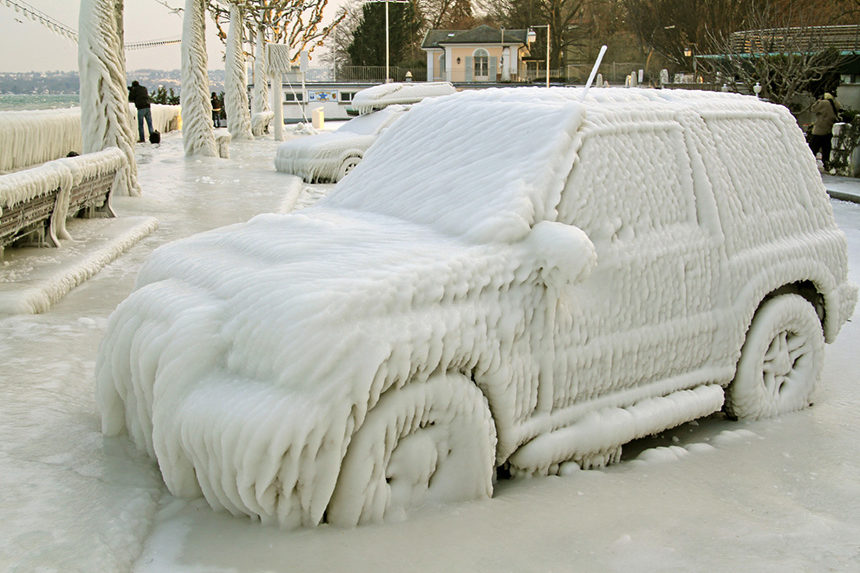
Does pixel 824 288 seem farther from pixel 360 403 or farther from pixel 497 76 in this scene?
pixel 497 76

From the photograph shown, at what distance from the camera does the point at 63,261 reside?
6555mm

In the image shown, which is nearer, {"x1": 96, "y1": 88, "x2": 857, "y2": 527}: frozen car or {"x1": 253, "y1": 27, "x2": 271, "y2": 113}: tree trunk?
{"x1": 96, "y1": 88, "x2": 857, "y2": 527}: frozen car

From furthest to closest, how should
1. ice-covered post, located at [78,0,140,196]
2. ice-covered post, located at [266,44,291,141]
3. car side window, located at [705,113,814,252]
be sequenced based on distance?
1. ice-covered post, located at [266,44,291,141]
2. ice-covered post, located at [78,0,140,196]
3. car side window, located at [705,113,814,252]

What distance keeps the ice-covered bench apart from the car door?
4164mm

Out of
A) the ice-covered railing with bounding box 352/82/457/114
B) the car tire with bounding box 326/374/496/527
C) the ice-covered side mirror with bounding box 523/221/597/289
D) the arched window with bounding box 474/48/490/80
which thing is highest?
the arched window with bounding box 474/48/490/80

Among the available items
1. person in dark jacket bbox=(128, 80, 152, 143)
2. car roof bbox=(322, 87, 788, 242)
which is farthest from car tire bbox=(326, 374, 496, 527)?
person in dark jacket bbox=(128, 80, 152, 143)

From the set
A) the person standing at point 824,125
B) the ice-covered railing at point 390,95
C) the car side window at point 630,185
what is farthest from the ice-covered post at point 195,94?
the car side window at point 630,185

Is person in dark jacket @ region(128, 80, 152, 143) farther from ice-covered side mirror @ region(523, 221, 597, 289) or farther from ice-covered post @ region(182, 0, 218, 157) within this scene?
ice-covered side mirror @ region(523, 221, 597, 289)

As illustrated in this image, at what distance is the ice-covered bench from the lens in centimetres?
593

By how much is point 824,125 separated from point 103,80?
46.9ft

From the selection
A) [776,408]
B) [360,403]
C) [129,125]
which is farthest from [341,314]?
[129,125]

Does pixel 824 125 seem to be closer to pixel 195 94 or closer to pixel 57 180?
pixel 195 94

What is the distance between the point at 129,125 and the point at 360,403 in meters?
10.4

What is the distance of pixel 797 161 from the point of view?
14.1 ft
